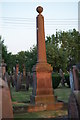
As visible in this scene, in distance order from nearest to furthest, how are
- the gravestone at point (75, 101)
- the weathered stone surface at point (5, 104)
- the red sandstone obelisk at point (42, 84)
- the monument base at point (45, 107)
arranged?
1. the weathered stone surface at point (5, 104)
2. the gravestone at point (75, 101)
3. the monument base at point (45, 107)
4. the red sandstone obelisk at point (42, 84)

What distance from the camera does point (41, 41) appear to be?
9094 mm

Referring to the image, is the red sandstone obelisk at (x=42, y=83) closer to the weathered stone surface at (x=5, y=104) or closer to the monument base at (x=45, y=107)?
the monument base at (x=45, y=107)

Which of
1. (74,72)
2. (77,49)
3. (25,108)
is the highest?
(77,49)

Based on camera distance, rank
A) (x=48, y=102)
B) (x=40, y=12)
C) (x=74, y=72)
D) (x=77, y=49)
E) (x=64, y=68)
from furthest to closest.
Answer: (x=77, y=49)
(x=64, y=68)
(x=40, y=12)
(x=48, y=102)
(x=74, y=72)

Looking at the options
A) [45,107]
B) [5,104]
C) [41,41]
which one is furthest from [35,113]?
[5,104]

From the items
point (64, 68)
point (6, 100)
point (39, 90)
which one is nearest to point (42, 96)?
point (39, 90)

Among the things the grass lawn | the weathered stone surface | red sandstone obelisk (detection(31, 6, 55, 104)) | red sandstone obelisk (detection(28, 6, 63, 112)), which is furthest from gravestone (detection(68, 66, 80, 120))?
red sandstone obelisk (detection(31, 6, 55, 104))

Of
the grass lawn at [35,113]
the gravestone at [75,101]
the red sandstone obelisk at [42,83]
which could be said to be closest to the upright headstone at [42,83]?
the red sandstone obelisk at [42,83]

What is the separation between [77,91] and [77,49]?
48.1m

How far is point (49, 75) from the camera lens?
345 inches

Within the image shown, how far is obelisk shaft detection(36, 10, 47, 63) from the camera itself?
29.4 feet

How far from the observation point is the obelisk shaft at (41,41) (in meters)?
8.97

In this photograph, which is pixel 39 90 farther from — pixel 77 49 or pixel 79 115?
pixel 77 49

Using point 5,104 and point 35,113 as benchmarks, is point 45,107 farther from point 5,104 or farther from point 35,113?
point 5,104
